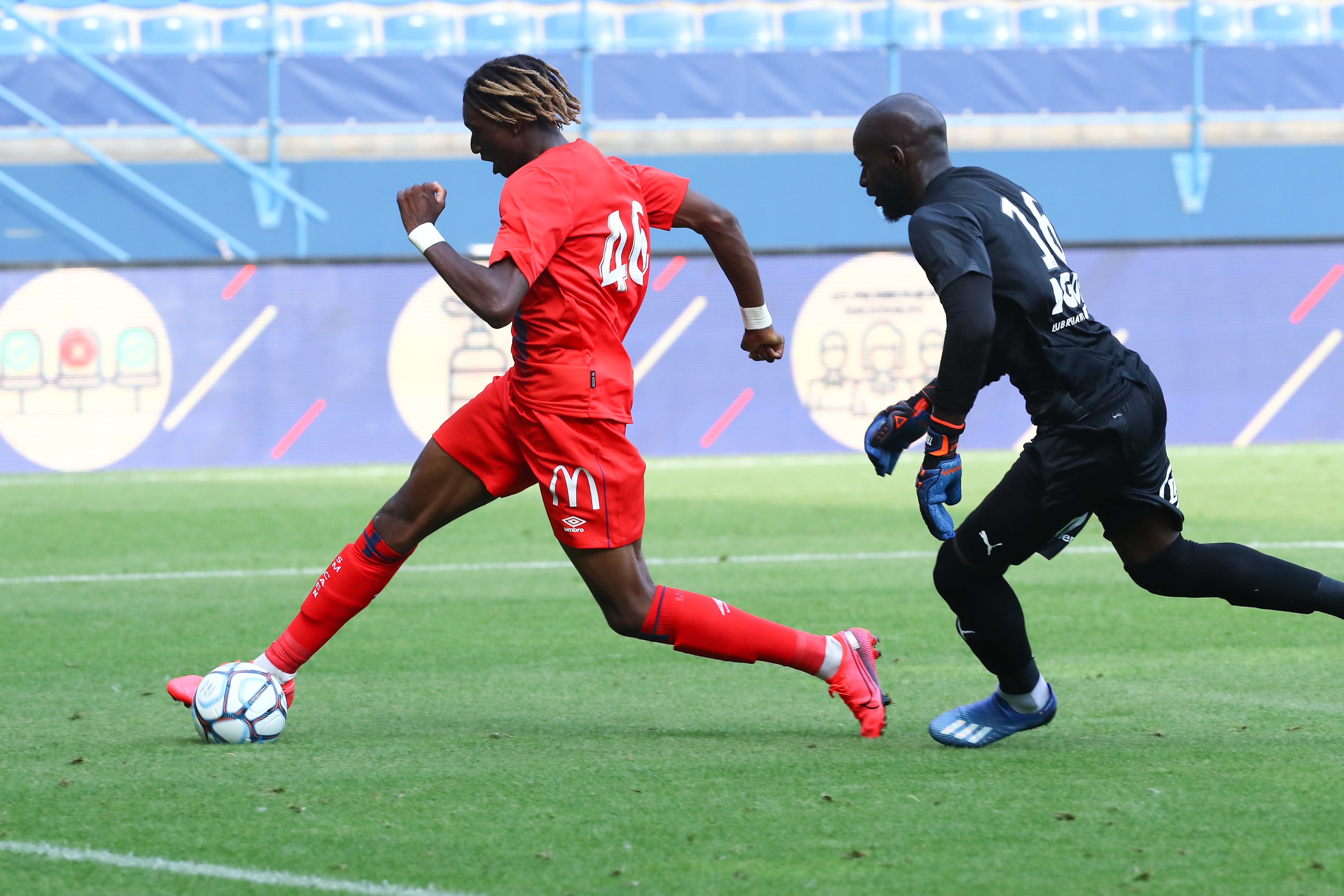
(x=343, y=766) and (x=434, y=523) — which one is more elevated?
(x=434, y=523)

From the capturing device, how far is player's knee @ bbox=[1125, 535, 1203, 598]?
434 centimetres

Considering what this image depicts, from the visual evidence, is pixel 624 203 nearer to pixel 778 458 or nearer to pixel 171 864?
pixel 171 864

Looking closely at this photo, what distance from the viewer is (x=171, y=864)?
3.35 metres

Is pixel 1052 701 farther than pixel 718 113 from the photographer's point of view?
No

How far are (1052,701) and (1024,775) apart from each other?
1.72ft

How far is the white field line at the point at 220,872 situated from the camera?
315cm

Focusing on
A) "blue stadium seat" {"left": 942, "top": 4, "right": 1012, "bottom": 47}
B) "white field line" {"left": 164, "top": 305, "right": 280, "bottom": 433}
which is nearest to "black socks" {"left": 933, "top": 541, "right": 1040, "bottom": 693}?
"white field line" {"left": 164, "top": 305, "right": 280, "bottom": 433}

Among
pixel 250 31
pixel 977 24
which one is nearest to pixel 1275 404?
pixel 977 24

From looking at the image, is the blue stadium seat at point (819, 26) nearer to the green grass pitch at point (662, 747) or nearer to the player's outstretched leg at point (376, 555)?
the green grass pitch at point (662, 747)

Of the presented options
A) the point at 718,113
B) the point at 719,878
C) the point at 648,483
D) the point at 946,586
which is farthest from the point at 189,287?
the point at 719,878

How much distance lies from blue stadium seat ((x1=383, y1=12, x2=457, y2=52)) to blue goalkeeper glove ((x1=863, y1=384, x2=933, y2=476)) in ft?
59.6

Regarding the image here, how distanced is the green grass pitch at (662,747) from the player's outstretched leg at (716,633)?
0.47 feet

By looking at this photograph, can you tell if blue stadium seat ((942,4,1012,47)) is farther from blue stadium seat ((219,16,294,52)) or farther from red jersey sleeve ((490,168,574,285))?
red jersey sleeve ((490,168,574,285))

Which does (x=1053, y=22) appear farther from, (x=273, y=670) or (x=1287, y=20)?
(x=273, y=670)
